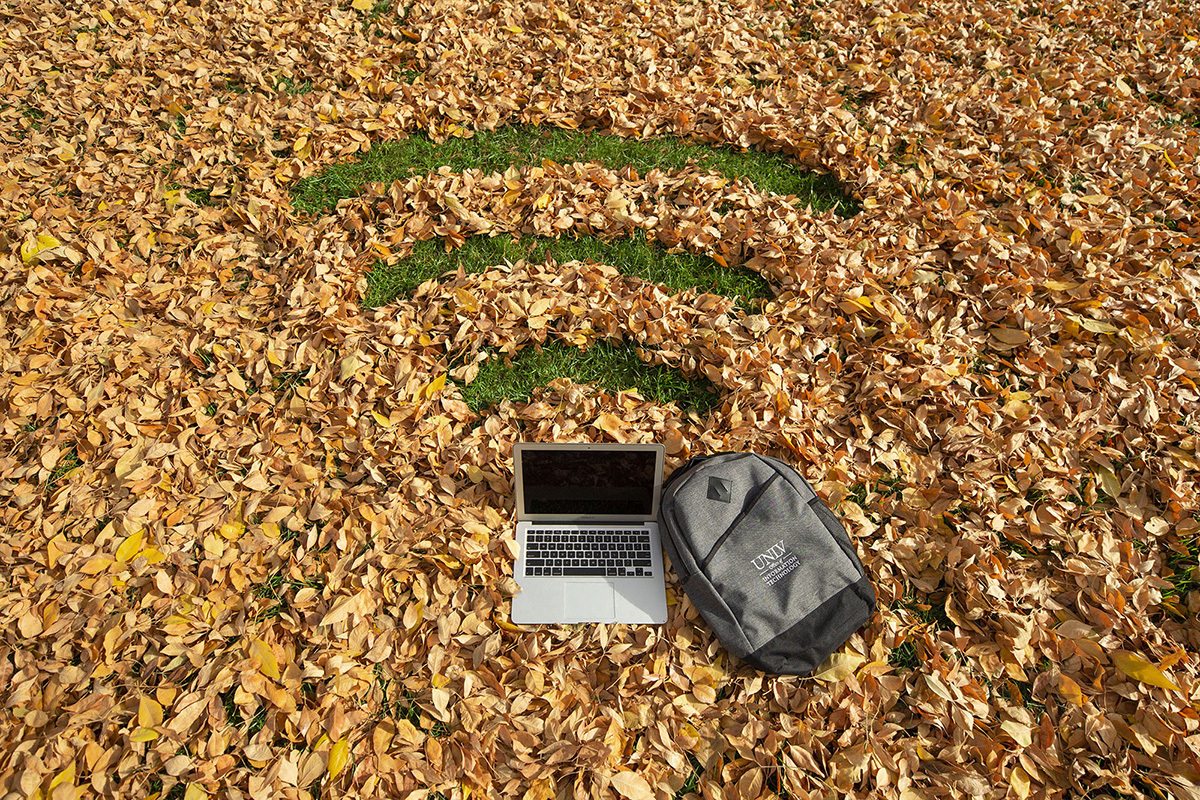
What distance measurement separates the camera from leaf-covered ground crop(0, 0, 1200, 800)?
7.95 ft

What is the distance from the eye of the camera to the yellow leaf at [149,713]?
2402mm

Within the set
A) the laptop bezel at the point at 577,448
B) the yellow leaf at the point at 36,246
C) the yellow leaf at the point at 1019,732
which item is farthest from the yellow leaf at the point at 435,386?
the yellow leaf at the point at 1019,732

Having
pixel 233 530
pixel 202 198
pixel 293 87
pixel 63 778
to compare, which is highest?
pixel 293 87

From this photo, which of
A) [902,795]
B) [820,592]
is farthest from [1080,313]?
[902,795]

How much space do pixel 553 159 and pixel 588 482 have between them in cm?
264

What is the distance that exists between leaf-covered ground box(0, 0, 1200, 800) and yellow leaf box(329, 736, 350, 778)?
0.19 feet

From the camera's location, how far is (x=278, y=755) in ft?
7.79

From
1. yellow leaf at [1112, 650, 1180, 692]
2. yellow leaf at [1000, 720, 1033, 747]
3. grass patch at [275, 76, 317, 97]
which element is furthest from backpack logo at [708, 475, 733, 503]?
grass patch at [275, 76, 317, 97]

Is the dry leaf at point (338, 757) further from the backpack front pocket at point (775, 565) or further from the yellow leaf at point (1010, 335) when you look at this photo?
the yellow leaf at point (1010, 335)

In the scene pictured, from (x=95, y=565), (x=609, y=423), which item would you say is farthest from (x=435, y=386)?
(x=95, y=565)

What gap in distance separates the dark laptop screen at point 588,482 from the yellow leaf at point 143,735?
1.52m

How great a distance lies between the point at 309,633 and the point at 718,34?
5.19 m

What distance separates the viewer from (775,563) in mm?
2654

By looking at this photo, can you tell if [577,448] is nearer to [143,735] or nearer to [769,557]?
[769,557]
